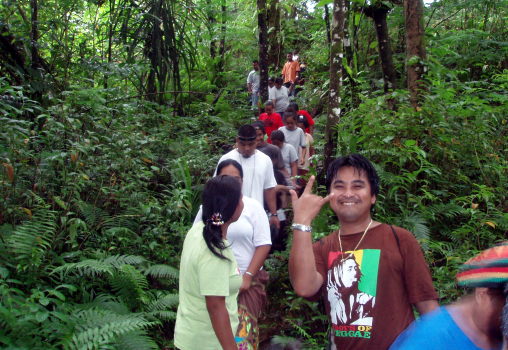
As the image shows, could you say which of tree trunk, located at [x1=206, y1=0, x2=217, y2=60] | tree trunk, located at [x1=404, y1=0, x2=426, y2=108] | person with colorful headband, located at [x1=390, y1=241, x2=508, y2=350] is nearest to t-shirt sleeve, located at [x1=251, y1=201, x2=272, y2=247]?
person with colorful headband, located at [x1=390, y1=241, x2=508, y2=350]

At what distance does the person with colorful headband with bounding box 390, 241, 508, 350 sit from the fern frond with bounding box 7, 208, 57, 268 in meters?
4.09

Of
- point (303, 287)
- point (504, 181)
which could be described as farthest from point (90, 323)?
point (504, 181)

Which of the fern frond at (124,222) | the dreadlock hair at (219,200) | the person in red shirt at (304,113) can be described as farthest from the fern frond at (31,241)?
the person in red shirt at (304,113)

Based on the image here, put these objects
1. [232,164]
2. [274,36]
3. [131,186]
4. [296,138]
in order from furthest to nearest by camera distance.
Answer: [274,36] < [296,138] < [131,186] < [232,164]

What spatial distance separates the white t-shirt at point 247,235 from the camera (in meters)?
3.74

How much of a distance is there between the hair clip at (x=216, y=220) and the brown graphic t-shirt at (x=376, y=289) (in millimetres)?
721

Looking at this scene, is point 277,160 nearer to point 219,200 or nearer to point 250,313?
point 250,313

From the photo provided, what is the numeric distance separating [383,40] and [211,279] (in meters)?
6.73

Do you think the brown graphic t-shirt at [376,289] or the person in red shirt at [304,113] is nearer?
the brown graphic t-shirt at [376,289]

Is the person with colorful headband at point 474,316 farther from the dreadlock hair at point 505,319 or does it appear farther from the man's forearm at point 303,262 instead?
the man's forearm at point 303,262

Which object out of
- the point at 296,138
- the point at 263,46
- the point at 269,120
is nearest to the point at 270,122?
the point at 269,120

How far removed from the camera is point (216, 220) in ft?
9.56

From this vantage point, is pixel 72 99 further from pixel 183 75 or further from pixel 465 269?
pixel 183 75

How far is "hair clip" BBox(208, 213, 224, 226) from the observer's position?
291 cm
